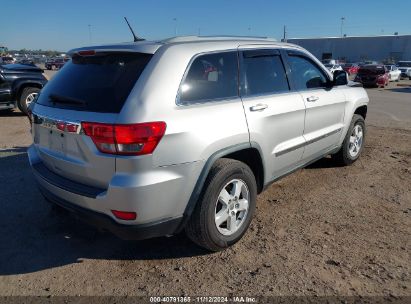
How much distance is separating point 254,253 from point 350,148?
313 centimetres

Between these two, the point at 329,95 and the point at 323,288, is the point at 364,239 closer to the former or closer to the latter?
the point at 323,288

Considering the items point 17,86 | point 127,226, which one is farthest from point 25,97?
point 127,226

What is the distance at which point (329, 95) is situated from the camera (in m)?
4.89

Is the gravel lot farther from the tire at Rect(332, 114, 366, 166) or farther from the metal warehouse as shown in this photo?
the metal warehouse

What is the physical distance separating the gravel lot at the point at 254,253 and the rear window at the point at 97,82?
133 centimetres

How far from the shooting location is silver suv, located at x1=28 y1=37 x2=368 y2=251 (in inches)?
107

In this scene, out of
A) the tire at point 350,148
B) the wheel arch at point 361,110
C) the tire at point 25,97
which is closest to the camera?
the tire at point 350,148

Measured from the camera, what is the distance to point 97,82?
3070 mm

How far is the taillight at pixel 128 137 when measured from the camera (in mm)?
2666

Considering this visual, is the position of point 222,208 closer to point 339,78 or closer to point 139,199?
point 139,199

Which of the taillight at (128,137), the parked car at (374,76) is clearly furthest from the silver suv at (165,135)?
the parked car at (374,76)

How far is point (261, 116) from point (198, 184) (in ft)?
3.32

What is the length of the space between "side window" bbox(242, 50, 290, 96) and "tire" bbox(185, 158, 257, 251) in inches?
30.7

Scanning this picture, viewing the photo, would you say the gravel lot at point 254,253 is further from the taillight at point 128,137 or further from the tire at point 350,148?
the taillight at point 128,137
